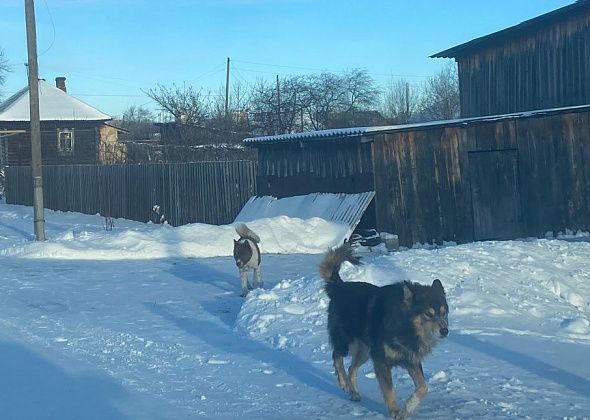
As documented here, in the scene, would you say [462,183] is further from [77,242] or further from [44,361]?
[44,361]

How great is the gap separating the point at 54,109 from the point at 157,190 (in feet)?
103

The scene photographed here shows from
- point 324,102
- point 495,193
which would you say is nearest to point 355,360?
point 495,193

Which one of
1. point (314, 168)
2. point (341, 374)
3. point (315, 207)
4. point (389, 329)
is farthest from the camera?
point (314, 168)

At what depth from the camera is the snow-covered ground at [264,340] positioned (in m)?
8.02

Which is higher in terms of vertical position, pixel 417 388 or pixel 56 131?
pixel 56 131

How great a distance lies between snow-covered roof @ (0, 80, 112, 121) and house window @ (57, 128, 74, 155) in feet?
4.22

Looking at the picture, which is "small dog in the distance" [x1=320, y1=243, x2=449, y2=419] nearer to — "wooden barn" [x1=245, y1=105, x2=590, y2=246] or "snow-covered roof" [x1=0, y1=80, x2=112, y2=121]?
"wooden barn" [x1=245, y1=105, x2=590, y2=246]

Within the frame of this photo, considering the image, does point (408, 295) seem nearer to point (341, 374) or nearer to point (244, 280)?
point (341, 374)

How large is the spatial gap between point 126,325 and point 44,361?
92.2 inches

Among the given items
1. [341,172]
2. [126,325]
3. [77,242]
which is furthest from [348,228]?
[126,325]

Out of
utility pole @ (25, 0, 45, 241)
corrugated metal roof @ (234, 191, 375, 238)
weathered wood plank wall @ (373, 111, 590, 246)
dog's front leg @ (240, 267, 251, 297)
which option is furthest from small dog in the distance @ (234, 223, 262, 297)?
utility pole @ (25, 0, 45, 241)

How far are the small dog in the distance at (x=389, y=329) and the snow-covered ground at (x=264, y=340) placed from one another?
1.21 feet

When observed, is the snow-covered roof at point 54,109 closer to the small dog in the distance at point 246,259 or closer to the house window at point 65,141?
the house window at point 65,141

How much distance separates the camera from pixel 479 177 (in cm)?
2294
